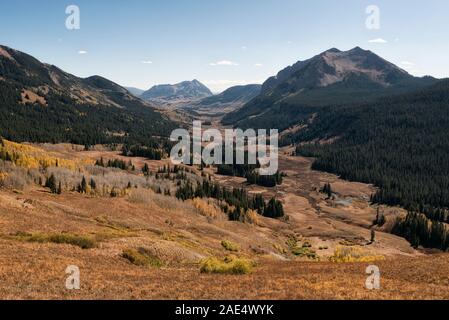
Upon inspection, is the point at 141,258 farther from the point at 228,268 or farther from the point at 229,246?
the point at 229,246

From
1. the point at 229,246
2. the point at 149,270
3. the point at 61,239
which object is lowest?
the point at 229,246

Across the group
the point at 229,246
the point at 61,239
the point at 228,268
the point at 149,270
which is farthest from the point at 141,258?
the point at 229,246

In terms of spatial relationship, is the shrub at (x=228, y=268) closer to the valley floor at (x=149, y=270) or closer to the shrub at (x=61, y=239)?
the valley floor at (x=149, y=270)

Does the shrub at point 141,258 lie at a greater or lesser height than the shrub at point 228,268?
lesser

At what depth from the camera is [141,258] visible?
51719mm

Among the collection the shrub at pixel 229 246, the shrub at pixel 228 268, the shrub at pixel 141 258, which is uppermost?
the shrub at pixel 228 268

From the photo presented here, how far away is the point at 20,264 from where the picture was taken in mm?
38719

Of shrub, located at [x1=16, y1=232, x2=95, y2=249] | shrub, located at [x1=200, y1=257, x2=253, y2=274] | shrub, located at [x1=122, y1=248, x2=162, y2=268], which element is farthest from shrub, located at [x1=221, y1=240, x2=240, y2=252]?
shrub, located at [x1=200, y1=257, x2=253, y2=274]

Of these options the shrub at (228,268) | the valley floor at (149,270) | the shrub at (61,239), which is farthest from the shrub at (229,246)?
the shrub at (228,268)

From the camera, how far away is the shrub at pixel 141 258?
50.3 meters

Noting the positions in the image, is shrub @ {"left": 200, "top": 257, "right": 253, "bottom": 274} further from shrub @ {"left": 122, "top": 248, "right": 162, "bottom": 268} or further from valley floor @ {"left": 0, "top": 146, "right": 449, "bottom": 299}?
shrub @ {"left": 122, "top": 248, "right": 162, "bottom": 268}

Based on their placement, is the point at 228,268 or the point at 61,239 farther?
the point at 61,239

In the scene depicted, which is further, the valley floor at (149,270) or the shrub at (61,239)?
the shrub at (61,239)

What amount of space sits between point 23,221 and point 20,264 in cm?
2818
